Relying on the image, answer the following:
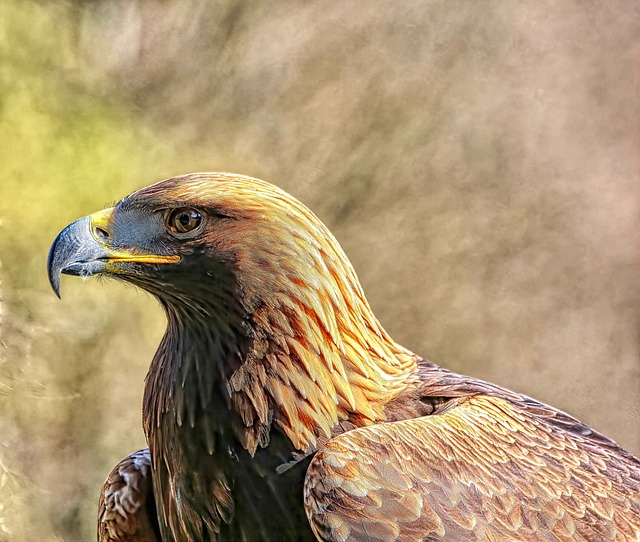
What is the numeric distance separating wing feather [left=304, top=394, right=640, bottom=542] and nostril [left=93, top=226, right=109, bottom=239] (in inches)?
32.2

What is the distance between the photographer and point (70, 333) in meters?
4.73

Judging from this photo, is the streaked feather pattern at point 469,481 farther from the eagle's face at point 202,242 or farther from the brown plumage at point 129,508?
the brown plumage at point 129,508

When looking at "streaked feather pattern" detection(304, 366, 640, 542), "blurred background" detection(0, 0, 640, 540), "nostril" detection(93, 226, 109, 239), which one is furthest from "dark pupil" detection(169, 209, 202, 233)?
"blurred background" detection(0, 0, 640, 540)

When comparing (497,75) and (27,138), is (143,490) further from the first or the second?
(497,75)

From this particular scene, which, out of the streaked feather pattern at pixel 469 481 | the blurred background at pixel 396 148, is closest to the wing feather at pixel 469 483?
the streaked feather pattern at pixel 469 481

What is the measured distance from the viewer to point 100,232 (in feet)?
8.16

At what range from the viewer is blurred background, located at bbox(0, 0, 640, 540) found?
4801 mm

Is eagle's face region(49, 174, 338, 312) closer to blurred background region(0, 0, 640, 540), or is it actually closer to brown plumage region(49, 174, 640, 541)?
brown plumage region(49, 174, 640, 541)

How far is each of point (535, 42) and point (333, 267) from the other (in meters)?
3.09

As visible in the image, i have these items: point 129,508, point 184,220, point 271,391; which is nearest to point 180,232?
point 184,220

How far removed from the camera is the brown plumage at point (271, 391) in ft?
7.80

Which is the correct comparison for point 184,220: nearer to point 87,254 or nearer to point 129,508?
point 87,254

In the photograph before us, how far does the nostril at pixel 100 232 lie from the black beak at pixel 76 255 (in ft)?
0.06

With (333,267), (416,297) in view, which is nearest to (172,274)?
(333,267)
